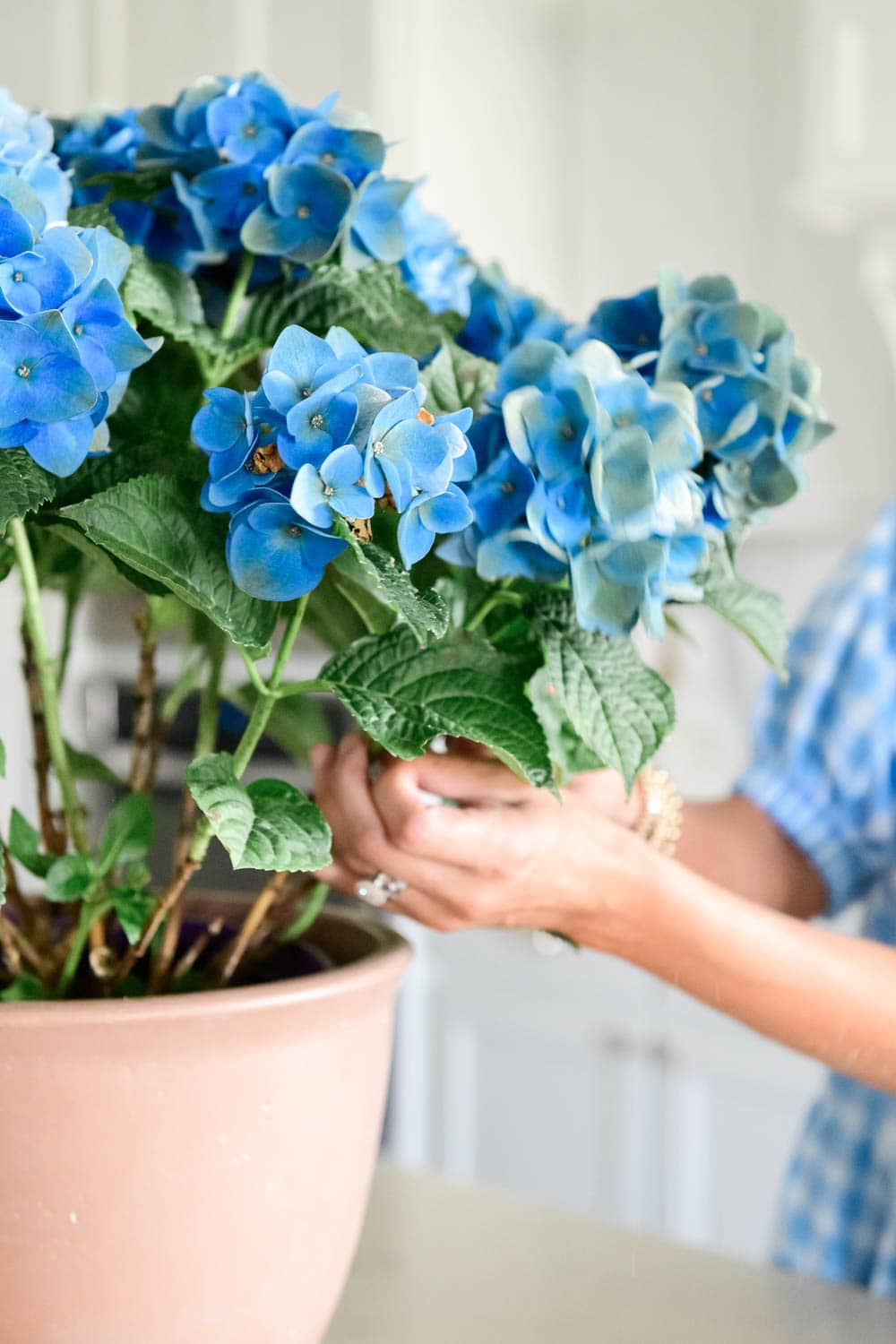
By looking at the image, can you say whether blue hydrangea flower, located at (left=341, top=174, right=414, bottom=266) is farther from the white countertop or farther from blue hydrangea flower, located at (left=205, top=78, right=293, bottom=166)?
the white countertop

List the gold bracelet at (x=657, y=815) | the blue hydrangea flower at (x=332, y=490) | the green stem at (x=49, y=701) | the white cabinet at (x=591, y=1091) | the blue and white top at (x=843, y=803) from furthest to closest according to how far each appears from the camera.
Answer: the white cabinet at (x=591, y=1091) → the blue and white top at (x=843, y=803) → the gold bracelet at (x=657, y=815) → the green stem at (x=49, y=701) → the blue hydrangea flower at (x=332, y=490)

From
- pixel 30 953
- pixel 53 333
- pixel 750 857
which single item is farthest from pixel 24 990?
pixel 750 857

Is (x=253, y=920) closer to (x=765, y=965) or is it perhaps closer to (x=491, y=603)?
(x=491, y=603)

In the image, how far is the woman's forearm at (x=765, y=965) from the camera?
1.83 feet

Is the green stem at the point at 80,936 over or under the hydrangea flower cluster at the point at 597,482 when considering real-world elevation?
under

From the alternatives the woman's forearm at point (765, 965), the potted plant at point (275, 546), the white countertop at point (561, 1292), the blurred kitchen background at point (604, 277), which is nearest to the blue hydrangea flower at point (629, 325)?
the potted plant at point (275, 546)

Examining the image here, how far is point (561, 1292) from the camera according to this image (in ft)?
1.91

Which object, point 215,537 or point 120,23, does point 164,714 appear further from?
point 120,23

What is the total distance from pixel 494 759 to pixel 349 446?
7.5 inches

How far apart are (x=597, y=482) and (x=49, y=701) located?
0.67 ft

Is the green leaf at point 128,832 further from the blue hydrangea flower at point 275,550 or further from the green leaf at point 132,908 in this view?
the blue hydrangea flower at point 275,550

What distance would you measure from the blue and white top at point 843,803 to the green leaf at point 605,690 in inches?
23.7

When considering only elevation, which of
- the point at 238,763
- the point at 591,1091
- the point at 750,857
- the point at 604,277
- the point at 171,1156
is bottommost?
the point at 591,1091

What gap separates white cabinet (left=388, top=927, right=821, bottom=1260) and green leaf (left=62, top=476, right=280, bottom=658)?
160cm
